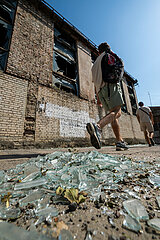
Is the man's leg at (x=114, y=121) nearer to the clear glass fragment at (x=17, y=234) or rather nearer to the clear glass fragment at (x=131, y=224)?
the clear glass fragment at (x=131, y=224)

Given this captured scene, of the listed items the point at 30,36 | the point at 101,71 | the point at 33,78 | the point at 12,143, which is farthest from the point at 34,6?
the point at 12,143

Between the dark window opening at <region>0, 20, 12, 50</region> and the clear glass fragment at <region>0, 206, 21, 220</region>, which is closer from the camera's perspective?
the clear glass fragment at <region>0, 206, 21, 220</region>

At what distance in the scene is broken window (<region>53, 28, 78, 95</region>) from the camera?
5.80 metres

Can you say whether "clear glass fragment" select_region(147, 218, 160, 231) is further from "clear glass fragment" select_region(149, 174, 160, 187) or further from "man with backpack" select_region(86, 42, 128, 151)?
"man with backpack" select_region(86, 42, 128, 151)

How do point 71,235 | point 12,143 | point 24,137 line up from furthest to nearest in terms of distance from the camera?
point 24,137 → point 12,143 → point 71,235

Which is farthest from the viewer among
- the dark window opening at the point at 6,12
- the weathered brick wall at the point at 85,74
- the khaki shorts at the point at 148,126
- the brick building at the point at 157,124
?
the brick building at the point at 157,124

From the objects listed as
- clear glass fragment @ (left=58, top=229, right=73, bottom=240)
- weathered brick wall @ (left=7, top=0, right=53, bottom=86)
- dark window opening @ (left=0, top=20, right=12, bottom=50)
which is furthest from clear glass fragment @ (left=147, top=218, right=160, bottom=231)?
dark window opening @ (left=0, top=20, right=12, bottom=50)

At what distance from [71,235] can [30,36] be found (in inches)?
253

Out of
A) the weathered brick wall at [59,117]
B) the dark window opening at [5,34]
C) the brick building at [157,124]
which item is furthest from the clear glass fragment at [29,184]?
the brick building at [157,124]

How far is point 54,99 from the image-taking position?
4.77m

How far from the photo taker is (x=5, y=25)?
4.54 metres

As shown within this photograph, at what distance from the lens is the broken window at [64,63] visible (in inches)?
228

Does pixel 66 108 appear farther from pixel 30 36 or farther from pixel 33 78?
pixel 30 36

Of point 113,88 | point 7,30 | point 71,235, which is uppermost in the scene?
point 7,30
